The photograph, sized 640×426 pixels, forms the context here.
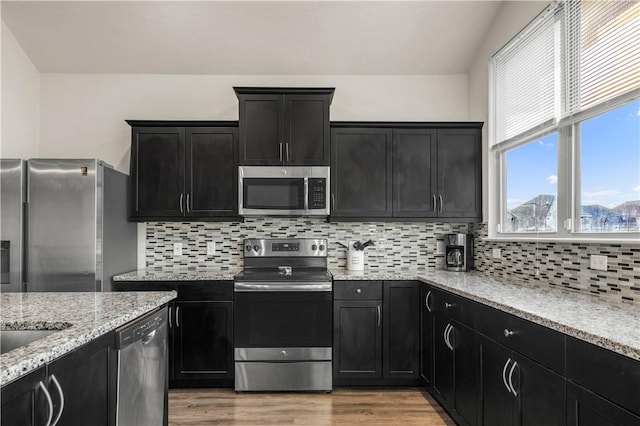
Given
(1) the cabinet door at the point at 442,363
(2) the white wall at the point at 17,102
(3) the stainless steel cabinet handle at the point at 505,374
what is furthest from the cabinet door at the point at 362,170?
(2) the white wall at the point at 17,102

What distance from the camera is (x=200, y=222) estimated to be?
357 cm

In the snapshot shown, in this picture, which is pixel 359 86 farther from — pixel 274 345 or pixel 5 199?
pixel 5 199

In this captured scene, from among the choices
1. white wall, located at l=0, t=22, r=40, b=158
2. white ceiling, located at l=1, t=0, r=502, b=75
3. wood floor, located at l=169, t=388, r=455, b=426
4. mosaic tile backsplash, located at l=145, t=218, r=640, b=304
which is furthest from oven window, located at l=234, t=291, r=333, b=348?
white wall, located at l=0, t=22, r=40, b=158

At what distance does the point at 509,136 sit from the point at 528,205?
0.65 meters

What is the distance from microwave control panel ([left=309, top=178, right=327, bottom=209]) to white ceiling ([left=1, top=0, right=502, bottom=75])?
1202 millimetres

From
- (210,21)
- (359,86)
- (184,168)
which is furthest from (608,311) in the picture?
(210,21)

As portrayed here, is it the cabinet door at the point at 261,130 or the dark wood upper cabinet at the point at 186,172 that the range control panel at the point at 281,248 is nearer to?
the dark wood upper cabinet at the point at 186,172

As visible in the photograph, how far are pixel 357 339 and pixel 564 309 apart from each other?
168cm

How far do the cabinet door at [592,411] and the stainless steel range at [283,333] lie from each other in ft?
6.11

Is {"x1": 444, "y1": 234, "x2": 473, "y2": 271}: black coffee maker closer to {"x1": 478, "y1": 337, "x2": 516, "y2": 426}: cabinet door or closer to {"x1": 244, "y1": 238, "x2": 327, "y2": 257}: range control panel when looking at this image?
{"x1": 244, "y1": 238, "x2": 327, "y2": 257}: range control panel

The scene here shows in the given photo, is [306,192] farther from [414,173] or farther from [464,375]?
[464,375]

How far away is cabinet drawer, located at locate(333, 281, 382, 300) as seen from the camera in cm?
304

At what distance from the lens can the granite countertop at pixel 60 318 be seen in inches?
40.4

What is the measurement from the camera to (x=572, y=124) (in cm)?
230
